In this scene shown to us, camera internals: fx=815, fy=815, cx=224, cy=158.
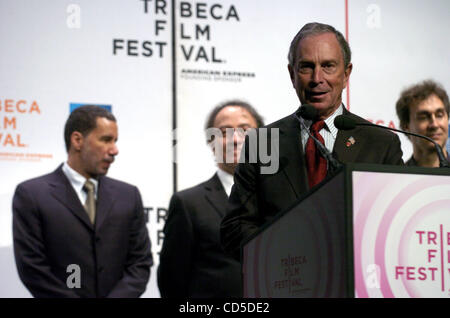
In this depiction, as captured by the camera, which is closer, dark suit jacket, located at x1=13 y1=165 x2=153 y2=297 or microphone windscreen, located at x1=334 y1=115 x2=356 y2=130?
microphone windscreen, located at x1=334 y1=115 x2=356 y2=130

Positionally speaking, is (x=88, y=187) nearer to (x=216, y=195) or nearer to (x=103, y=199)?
(x=103, y=199)

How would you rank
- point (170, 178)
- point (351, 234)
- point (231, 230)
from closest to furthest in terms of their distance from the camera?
1. point (351, 234)
2. point (231, 230)
3. point (170, 178)

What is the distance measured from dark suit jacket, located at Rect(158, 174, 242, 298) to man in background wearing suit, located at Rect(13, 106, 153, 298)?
0.26 m

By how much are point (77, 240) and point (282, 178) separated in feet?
7.40

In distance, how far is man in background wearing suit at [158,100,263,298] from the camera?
164 inches

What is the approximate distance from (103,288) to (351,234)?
293 cm

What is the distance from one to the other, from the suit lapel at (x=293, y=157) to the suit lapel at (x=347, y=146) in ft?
0.37

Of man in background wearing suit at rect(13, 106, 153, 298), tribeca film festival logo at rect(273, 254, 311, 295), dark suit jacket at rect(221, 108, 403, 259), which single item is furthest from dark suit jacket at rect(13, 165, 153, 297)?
tribeca film festival logo at rect(273, 254, 311, 295)

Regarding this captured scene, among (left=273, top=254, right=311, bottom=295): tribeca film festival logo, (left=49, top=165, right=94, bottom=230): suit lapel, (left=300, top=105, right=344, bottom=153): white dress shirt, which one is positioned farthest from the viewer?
(left=49, top=165, right=94, bottom=230): suit lapel

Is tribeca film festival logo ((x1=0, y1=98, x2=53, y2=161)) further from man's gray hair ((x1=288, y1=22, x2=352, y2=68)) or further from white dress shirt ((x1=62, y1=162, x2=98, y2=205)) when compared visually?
man's gray hair ((x1=288, y1=22, x2=352, y2=68))

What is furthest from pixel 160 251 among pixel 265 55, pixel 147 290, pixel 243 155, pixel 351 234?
pixel 351 234

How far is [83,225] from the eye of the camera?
14.7 feet

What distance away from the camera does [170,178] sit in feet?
15.8

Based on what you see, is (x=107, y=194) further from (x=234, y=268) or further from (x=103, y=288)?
(x=234, y=268)
